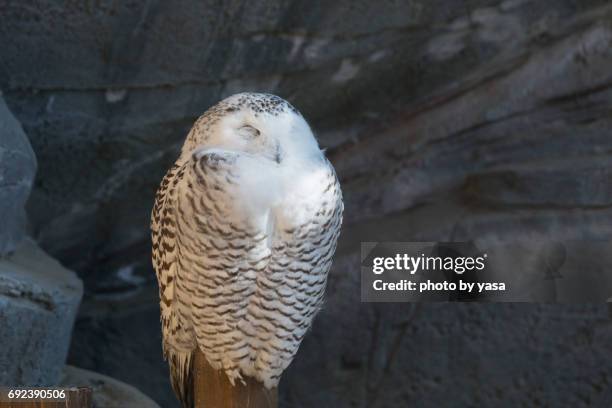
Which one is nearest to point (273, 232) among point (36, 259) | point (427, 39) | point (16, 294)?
point (16, 294)

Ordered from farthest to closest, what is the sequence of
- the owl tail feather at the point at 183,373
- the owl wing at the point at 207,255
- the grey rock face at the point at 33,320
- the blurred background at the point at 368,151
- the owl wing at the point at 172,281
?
the blurred background at the point at 368,151 < the grey rock face at the point at 33,320 < the owl tail feather at the point at 183,373 < the owl wing at the point at 172,281 < the owl wing at the point at 207,255

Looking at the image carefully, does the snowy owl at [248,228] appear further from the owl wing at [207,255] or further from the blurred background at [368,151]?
the blurred background at [368,151]

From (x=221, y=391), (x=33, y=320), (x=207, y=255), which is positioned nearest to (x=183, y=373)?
(x=221, y=391)

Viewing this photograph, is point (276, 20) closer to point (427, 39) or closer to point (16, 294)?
point (427, 39)

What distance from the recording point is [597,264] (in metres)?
2.59

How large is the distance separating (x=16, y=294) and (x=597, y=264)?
5.67 feet

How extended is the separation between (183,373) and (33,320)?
1.81 ft

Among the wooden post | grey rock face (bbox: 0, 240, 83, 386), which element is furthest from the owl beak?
grey rock face (bbox: 0, 240, 83, 386)

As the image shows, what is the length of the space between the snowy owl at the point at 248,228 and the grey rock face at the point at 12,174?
704 millimetres

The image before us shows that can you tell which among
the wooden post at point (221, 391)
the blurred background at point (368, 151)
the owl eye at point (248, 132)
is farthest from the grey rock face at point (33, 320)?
the owl eye at point (248, 132)

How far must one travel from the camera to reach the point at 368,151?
3.00m

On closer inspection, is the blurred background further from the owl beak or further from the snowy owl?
the owl beak
